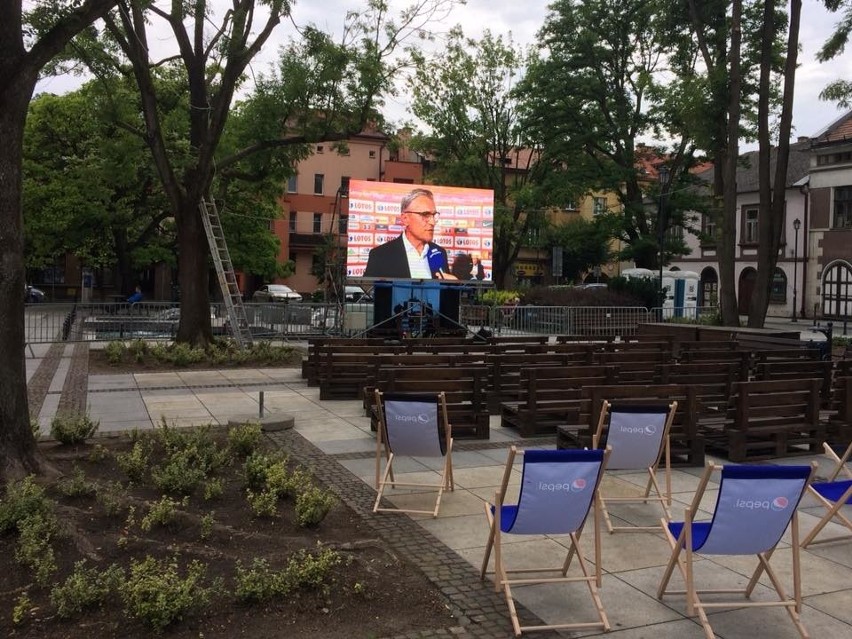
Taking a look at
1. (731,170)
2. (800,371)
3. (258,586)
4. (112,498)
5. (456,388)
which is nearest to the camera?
(258,586)

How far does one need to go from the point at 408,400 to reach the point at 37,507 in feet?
9.93

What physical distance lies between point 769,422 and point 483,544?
4697 mm

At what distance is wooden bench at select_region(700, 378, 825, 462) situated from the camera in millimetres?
8445

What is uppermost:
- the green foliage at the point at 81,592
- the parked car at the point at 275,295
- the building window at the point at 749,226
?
the building window at the point at 749,226

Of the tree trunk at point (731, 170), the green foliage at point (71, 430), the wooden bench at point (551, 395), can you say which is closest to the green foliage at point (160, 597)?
the green foliage at point (71, 430)

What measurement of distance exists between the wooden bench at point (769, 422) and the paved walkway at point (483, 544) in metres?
0.35

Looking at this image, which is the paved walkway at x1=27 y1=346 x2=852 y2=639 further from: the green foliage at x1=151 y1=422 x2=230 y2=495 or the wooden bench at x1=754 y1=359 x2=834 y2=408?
the wooden bench at x1=754 y1=359 x2=834 y2=408

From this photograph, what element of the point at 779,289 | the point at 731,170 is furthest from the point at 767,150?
the point at 779,289

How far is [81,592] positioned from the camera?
432cm

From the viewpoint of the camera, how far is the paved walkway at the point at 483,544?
4.53 meters

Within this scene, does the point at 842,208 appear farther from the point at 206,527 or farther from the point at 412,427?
the point at 206,527

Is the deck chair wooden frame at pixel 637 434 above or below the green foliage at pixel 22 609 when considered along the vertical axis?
above

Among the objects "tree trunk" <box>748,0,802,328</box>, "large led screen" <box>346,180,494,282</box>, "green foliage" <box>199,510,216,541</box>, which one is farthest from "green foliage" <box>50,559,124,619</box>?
"tree trunk" <box>748,0,802,328</box>

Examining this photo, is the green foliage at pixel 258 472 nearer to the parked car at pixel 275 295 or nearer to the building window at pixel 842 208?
the parked car at pixel 275 295
